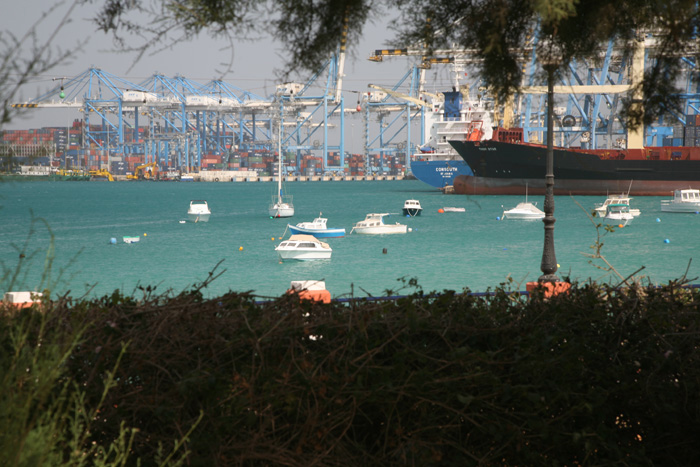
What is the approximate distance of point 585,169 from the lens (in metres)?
57.2

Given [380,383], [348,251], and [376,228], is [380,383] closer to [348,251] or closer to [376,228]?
[348,251]

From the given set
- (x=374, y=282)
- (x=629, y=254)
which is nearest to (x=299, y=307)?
(x=374, y=282)

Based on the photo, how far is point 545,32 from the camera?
3.63 m

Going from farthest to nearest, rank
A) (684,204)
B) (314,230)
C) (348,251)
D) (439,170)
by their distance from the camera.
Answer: (439,170) < (684,204) < (314,230) < (348,251)

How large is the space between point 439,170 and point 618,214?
3674 centimetres

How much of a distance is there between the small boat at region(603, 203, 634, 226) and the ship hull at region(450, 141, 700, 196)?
10.0m

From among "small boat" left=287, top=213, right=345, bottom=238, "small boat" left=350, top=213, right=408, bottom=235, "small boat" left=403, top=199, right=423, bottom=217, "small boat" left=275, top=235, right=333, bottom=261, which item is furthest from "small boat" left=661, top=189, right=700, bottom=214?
"small boat" left=275, top=235, right=333, bottom=261

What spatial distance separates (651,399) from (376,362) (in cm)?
125

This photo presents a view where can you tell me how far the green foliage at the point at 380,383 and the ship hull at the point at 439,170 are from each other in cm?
7182

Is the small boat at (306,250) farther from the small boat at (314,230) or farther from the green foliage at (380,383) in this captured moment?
the green foliage at (380,383)

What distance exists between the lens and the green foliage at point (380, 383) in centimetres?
277

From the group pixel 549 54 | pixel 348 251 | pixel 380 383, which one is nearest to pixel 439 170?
pixel 348 251

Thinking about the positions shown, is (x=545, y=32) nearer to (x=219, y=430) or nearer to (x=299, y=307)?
(x=299, y=307)

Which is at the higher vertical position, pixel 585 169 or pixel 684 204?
pixel 585 169
